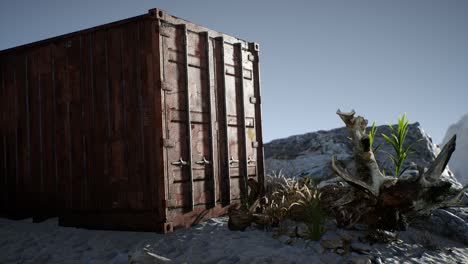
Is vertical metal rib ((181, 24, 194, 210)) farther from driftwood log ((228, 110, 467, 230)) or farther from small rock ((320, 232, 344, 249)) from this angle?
small rock ((320, 232, 344, 249))

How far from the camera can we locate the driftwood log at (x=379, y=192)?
235 inches

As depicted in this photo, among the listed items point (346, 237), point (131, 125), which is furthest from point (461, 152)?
point (131, 125)

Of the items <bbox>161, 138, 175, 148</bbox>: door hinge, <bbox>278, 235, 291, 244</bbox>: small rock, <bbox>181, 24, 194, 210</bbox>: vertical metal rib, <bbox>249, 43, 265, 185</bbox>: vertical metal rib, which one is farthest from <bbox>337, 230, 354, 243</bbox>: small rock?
<bbox>161, 138, 175, 148</bbox>: door hinge

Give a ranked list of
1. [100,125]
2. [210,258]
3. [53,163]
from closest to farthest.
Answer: [210,258], [100,125], [53,163]

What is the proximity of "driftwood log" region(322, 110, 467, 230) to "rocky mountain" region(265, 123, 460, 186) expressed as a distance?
10.4 feet

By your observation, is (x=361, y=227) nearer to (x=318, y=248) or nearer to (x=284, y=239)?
(x=318, y=248)

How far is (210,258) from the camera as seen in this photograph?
205 inches

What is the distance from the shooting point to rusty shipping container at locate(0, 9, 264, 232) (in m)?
6.06

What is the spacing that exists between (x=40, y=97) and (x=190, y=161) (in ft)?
9.89

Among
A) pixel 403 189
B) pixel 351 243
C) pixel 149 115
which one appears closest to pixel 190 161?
pixel 149 115

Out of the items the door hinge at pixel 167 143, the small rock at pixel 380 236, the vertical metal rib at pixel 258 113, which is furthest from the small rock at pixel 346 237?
the door hinge at pixel 167 143

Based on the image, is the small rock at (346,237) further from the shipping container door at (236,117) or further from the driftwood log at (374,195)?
the shipping container door at (236,117)

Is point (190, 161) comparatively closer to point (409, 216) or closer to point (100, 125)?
point (100, 125)

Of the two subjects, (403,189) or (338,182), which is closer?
(403,189)
